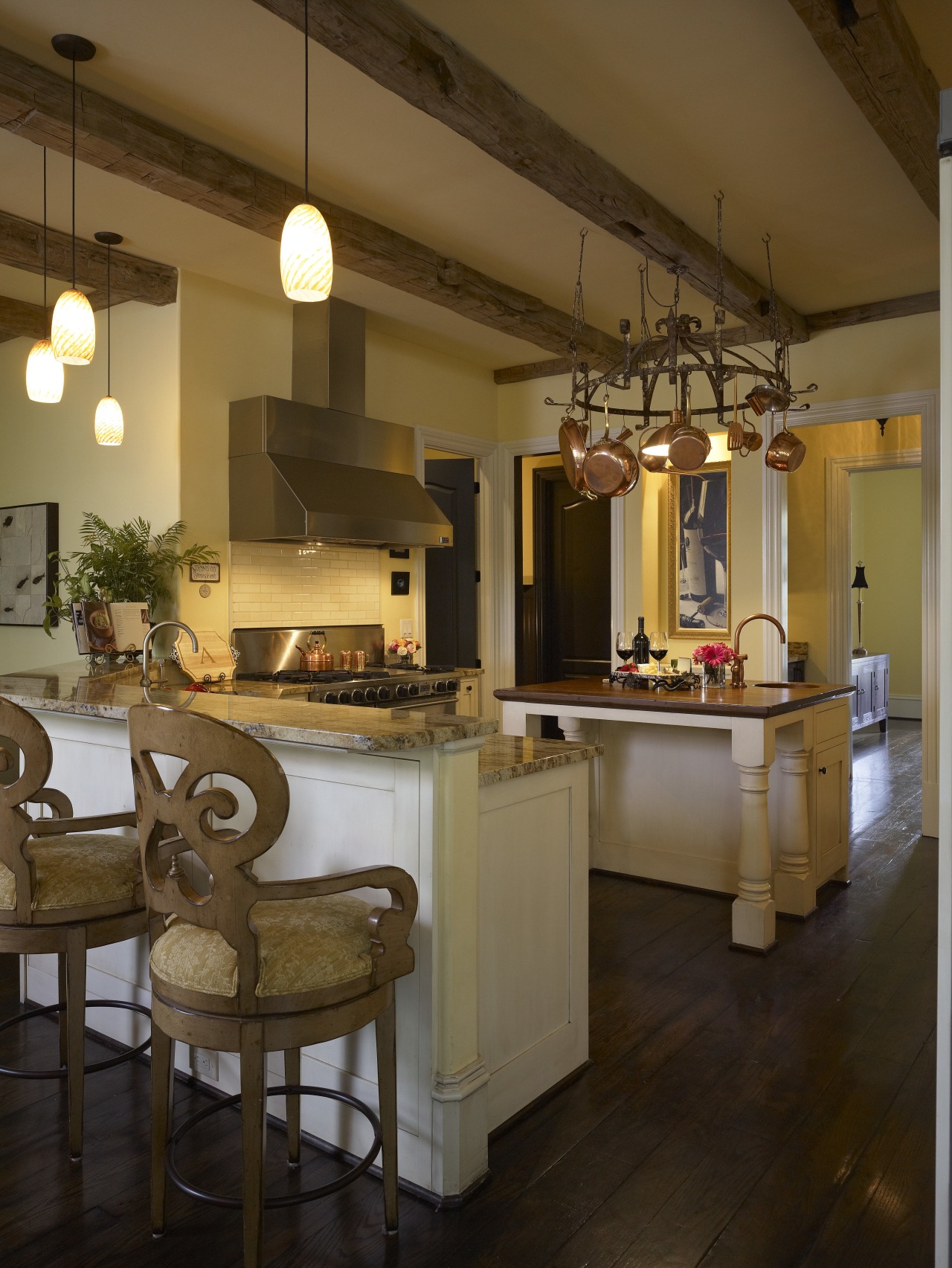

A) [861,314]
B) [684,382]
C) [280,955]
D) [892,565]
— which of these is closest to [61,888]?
[280,955]

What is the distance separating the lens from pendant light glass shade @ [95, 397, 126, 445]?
3.78m

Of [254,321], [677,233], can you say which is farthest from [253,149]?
[677,233]

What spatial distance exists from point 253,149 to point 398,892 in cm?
306

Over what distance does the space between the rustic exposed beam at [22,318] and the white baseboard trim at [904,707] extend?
9343 millimetres

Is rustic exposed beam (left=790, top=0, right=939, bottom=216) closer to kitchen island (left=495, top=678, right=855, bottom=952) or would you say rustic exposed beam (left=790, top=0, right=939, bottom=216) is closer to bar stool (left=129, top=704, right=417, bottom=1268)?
kitchen island (left=495, top=678, right=855, bottom=952)

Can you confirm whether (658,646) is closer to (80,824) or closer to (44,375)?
(44,375)

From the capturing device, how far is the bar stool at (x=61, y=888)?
6.79 feet

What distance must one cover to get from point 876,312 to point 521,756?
14.5 ft

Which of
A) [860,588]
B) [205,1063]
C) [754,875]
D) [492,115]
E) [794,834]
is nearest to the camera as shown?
[205,1063]

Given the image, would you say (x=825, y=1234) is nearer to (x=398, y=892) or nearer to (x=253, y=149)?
(x=398, y=892)

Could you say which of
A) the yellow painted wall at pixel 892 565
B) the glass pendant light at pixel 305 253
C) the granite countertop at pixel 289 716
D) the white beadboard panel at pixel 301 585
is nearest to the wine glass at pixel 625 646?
the white beadboard panel at pixel 301 585

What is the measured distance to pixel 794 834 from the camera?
12.8 ft

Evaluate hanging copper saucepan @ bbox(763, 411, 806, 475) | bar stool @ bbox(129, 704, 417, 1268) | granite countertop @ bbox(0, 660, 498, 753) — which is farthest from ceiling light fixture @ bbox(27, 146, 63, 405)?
hanging copper saucepan @ bbox(763, 411, 806, 475)

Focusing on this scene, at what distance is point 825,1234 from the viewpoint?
75.0 inches
